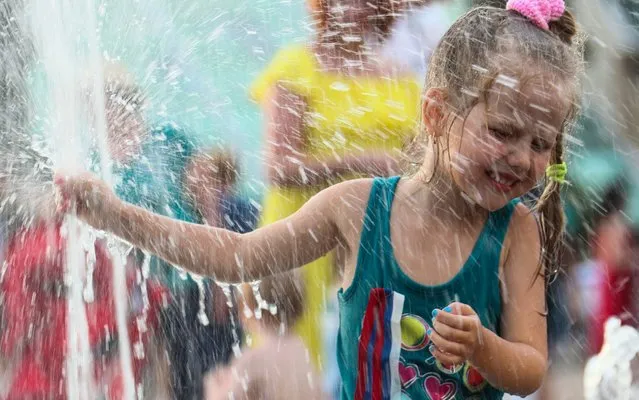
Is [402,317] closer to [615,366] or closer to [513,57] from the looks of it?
[513,57]

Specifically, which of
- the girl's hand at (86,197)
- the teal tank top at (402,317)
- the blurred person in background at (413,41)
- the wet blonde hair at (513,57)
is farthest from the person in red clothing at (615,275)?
the girl's hand at (86,197)

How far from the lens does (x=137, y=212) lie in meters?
1.87

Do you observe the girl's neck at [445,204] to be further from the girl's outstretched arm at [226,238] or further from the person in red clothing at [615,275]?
the person in red clothing at [615,275]

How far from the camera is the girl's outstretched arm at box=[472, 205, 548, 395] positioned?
1.71 m

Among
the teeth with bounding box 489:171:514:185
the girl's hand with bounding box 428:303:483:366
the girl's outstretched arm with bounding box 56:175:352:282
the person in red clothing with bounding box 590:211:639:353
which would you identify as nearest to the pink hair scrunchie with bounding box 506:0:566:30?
the teeth with bounding box 489:171:514:185

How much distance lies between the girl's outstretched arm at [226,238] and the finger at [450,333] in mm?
416

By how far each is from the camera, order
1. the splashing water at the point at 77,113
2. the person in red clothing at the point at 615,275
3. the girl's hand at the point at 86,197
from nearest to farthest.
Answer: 1. the girl's hand at the point at 86,197
2. the splashing water at the point at 77,113
3. the person in red clothing at the point at 615,275

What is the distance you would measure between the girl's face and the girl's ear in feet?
0.30

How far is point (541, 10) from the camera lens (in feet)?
6.06

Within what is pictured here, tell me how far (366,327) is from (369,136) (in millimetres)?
794

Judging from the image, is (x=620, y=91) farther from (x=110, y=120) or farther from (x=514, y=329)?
(x=514, y=329)

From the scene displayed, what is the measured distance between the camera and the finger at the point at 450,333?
60.1 inches

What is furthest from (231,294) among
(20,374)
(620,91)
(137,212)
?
(620,91)

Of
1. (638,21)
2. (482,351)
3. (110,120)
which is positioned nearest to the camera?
(482,351)
